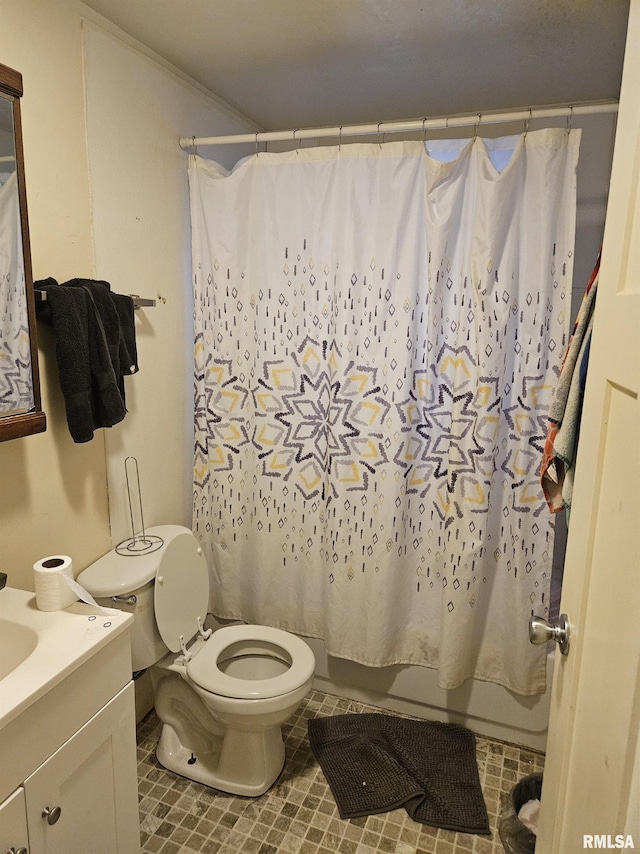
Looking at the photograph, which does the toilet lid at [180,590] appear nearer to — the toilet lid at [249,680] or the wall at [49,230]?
the toilet lid at [249,680]

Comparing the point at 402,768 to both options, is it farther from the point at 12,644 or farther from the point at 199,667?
the point at 12,644

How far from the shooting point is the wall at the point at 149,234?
5.64ft

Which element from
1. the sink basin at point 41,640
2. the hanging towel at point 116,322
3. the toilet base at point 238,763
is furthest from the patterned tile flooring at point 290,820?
the hanging towel at point 116,322

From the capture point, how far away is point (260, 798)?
1842mm

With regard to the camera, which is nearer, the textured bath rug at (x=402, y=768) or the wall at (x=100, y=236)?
the wall at (x=100, y=236)

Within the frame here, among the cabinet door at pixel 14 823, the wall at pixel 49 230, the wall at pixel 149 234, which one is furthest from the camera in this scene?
the wall at pixel 149 234

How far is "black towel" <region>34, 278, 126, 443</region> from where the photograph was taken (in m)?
1.47

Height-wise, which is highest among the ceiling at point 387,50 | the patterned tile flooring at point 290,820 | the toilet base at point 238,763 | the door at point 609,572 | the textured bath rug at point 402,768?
the ceiling at point 387,50

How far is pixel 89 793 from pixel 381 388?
140 centimetres

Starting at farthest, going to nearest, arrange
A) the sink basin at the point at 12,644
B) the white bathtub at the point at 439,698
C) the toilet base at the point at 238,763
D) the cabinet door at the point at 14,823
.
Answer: the white bathtub at the point at 439,698
the toilet base at the point at 238,763
the sink basin at the point at 12,644
the cabinet door at the point at 14,823

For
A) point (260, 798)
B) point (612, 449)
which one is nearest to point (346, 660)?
point (260, 798)

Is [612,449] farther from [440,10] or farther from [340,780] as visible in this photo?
[340,780]

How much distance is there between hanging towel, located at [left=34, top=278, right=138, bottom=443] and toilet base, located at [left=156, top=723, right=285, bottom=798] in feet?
3.72

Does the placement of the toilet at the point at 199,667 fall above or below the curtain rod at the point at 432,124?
below
